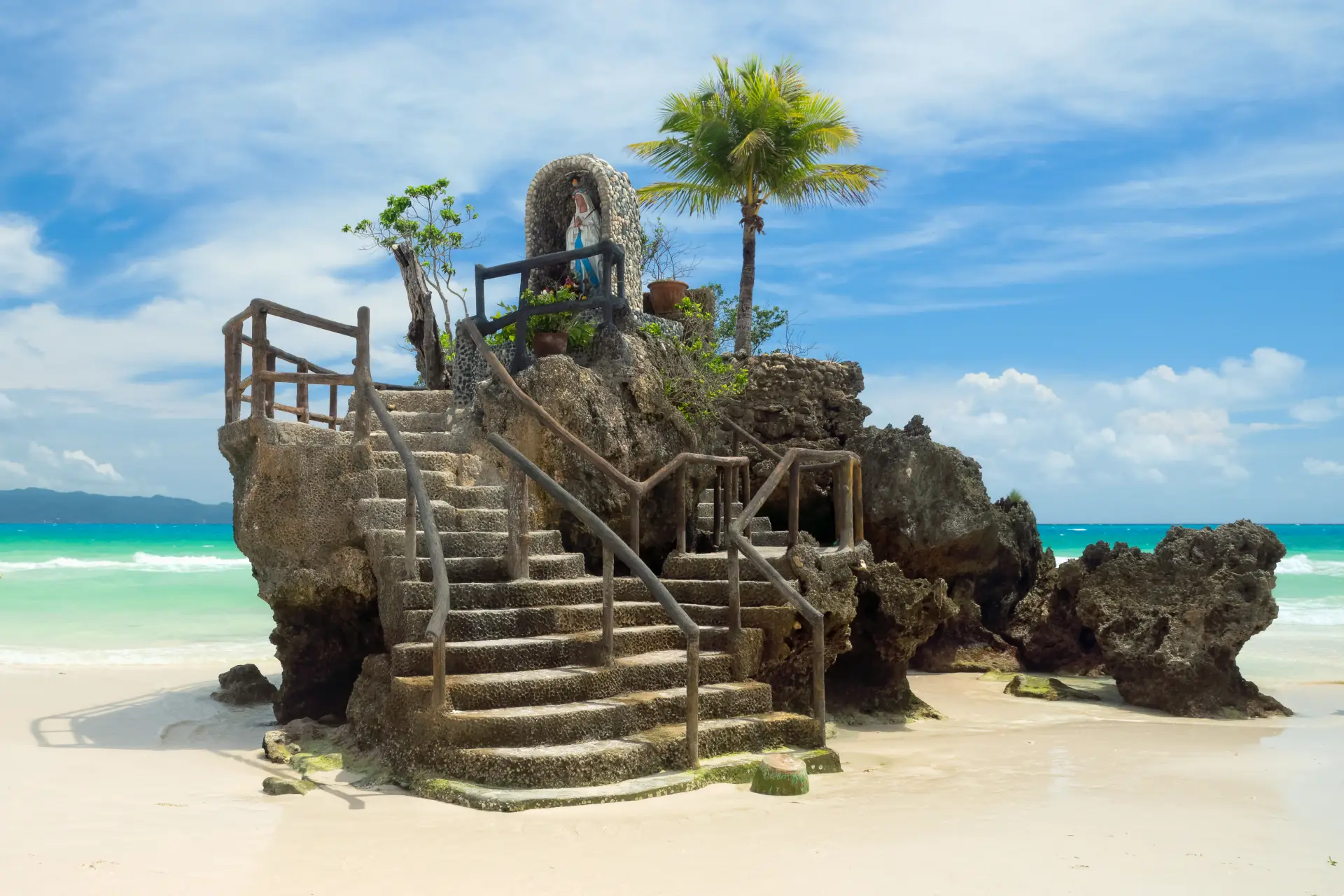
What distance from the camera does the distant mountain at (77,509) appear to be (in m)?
114

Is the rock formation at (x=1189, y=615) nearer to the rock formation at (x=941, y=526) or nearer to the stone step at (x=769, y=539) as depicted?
the rock formation at (x=941, y=526)

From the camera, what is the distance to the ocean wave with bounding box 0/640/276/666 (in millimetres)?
14797

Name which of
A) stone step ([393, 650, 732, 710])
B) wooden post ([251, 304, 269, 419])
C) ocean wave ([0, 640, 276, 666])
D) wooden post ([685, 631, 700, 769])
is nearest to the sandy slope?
wooden post ([685, 631, 700, 769])

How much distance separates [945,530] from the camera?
1297 cm

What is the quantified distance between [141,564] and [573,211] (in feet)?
108

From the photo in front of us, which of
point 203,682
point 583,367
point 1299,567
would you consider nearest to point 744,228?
point 583,367

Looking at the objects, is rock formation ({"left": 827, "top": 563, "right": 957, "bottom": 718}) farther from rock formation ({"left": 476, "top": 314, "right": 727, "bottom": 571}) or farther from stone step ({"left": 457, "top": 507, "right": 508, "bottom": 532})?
stone step ({"left": 457, "top": 507, "right": 508, "bottom": 532})

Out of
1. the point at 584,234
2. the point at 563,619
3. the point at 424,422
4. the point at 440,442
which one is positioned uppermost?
the point at 584,234

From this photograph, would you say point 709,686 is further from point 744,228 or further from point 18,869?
point 744,228

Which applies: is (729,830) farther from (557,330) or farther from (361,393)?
(557,330)

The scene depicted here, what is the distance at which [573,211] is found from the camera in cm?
1282

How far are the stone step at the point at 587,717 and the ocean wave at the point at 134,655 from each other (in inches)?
403

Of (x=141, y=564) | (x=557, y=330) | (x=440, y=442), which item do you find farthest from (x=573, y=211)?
(x=141, y=564)

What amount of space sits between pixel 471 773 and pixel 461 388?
6191 mm
